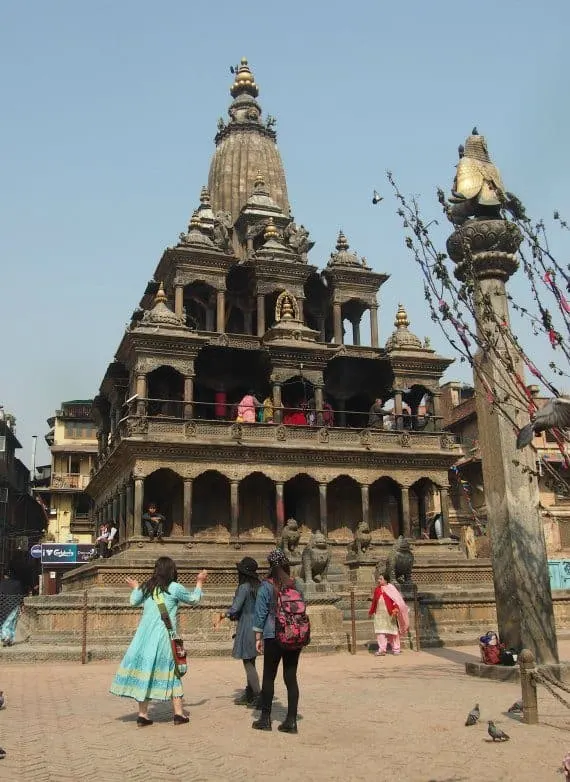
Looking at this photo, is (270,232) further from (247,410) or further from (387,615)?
(387,615)

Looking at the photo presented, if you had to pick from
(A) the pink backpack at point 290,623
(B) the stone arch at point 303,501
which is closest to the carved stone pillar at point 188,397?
(B) the stone arch at point 303,501

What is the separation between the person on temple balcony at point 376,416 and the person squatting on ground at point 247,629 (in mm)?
23797

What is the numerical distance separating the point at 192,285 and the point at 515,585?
2677cm

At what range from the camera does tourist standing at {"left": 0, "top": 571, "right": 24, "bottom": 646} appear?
765 inches

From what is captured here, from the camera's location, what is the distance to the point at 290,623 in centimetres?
786

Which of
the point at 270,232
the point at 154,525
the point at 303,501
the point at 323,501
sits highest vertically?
the point at 270,232

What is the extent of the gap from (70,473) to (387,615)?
149 ft

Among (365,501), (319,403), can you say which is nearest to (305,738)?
(365,501)

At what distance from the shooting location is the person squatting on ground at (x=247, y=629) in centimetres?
969

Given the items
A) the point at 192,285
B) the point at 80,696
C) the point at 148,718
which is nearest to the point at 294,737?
the point at 148,718

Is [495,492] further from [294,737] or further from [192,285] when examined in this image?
[192,285]

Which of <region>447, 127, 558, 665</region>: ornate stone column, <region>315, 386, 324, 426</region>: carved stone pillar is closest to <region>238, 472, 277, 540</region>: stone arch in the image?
<region>315, 386, 324, 426</region>: carved stone pillar

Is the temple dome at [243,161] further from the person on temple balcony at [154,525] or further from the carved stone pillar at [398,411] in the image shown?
the person on temple balcony at [154,525]

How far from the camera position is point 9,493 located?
60.6m
